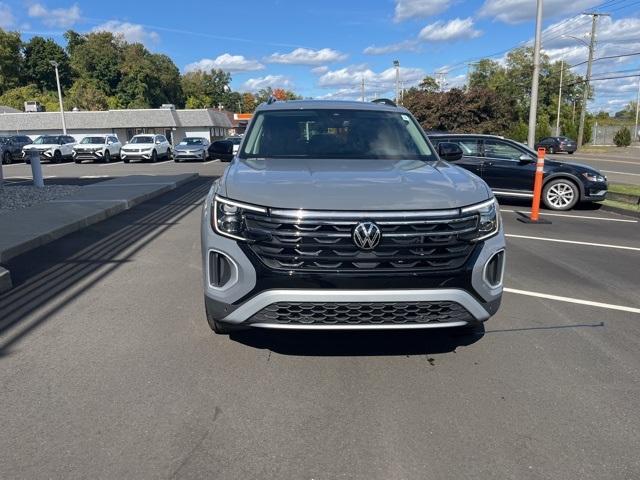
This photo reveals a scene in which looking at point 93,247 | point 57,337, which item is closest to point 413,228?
point 57,337

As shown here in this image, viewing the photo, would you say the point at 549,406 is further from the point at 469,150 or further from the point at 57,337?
the point at 469,150

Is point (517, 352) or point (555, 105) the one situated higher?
point (555, 105)

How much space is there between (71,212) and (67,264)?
12.7 feet

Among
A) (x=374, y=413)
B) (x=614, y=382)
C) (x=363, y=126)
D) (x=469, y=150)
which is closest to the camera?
(x=374, y=413)

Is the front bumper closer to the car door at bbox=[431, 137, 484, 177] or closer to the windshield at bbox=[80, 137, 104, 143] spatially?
the car door at bbox=[431, 137, 484, 177]

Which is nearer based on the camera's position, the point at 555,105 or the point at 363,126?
the point at 363,126

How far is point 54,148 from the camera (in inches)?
1272

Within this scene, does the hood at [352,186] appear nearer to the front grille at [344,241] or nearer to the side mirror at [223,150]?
the front grille at [344,241]

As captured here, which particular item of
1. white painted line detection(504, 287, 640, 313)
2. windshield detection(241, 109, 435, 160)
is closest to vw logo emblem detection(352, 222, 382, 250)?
windshield detection(241, 109, 435, 160)

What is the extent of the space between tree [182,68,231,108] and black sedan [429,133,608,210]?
10803 cm

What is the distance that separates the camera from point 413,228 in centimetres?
334

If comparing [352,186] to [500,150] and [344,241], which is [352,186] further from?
[500,150]

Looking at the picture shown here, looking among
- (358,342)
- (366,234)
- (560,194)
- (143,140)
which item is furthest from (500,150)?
(143,140)

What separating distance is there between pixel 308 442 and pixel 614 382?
2212 millimetres
